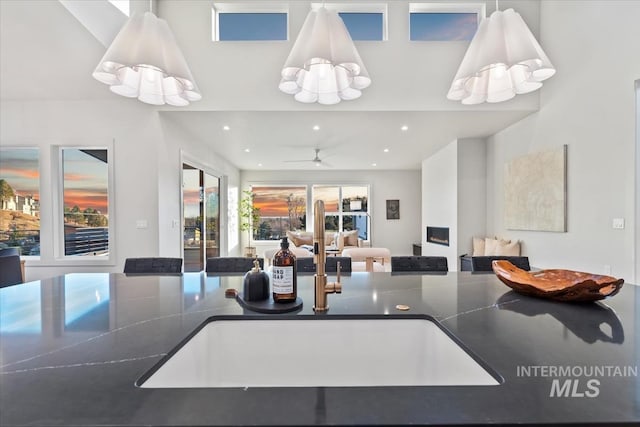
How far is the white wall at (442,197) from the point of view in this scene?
17.3 ft

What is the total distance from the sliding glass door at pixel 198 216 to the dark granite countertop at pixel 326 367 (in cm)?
371

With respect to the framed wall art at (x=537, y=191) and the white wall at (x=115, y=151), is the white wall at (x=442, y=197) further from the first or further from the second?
the white wall at (x=115, y=151)

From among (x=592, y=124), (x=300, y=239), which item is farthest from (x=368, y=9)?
(x=300, y=239)

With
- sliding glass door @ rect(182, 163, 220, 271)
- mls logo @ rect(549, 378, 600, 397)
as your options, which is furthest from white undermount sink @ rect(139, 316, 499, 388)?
sliding glass door @ rect(182, 163, 220, 271)

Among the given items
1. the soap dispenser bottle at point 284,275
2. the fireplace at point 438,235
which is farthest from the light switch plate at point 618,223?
the soap dispenser bottle at point 284,275

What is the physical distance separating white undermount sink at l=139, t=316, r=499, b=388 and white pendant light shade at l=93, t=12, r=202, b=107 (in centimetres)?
142

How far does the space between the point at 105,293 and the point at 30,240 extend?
388cm

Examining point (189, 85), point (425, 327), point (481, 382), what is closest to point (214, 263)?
point (189, 85)

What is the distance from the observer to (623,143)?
276 cm

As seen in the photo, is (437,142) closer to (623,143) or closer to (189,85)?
(623,143)

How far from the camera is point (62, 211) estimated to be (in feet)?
12.7

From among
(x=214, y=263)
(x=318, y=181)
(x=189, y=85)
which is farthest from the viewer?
(x=318, y=181)

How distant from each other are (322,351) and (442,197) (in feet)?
18.0

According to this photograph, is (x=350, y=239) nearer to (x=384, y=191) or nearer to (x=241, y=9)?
(x=384, y=191)
